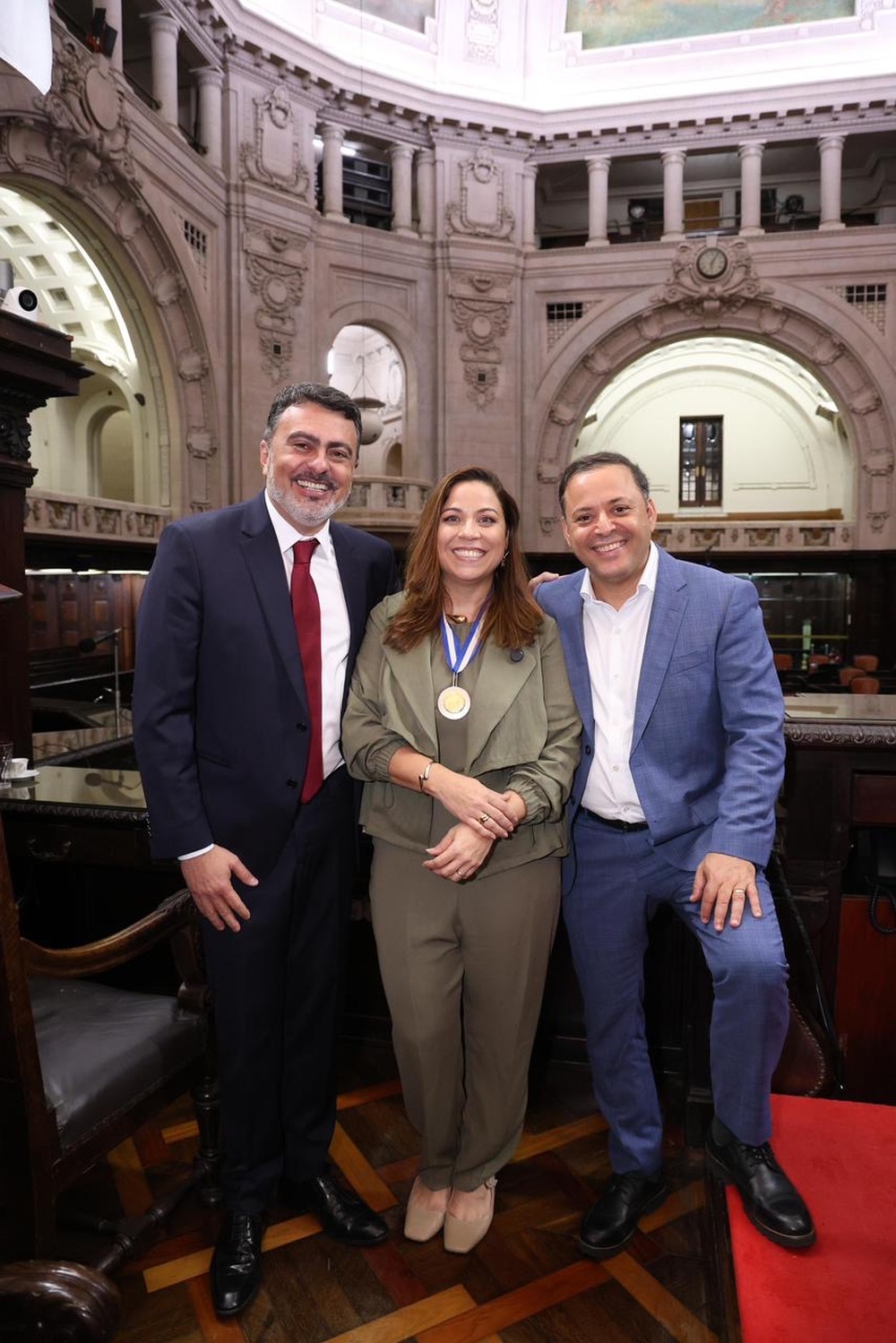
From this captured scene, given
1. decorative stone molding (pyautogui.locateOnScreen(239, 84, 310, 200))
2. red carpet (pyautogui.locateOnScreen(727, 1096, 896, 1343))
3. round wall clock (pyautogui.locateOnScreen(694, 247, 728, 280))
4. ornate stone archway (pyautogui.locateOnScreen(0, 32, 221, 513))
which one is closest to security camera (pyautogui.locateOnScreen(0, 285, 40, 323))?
red carpet (pyautogui.locateOnScreen(727, 1096, 896, 1343))

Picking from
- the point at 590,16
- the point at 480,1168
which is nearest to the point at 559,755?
the point at 480,1168

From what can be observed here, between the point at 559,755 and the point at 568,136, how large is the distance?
714 inches

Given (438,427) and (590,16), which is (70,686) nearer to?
(438,427)

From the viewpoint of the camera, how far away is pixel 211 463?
1390 cm

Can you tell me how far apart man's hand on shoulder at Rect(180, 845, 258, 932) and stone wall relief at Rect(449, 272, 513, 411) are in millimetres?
15568

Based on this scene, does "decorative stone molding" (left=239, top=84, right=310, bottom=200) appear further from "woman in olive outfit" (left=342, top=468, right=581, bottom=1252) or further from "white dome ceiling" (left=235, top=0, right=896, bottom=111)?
"woman in olive outfit" (left=342, top=468, right=581, bottom=1252)

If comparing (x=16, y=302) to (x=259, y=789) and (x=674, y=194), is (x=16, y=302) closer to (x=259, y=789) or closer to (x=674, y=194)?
(x=259, y=789)

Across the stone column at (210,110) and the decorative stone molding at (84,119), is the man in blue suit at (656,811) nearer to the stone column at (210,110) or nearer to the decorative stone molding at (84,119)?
the decorative stone molding at (84,119)

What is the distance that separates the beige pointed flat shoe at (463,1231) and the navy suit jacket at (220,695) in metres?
1.03

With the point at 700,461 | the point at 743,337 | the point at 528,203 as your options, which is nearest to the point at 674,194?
the point at 528,203

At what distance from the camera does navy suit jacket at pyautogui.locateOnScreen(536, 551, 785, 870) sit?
6.91 ft

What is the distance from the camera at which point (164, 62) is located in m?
12.4

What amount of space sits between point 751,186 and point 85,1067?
61.5 feet

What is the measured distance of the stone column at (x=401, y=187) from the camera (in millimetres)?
16266
